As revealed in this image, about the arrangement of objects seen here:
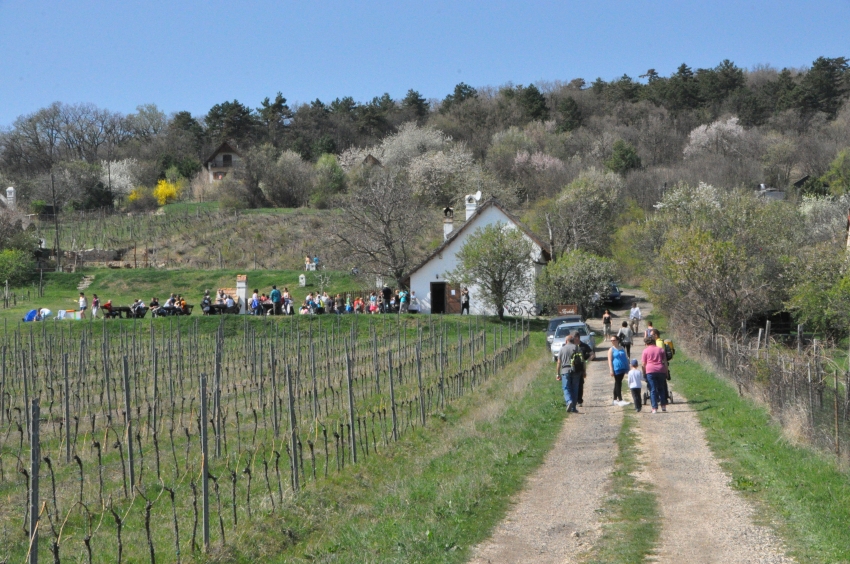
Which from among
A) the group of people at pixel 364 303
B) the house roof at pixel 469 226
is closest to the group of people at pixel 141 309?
the group of people at pixel 364 303

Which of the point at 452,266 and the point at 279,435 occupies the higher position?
the point at 452,266

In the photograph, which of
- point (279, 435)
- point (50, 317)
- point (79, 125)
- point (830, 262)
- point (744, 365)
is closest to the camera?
point (279, 435)

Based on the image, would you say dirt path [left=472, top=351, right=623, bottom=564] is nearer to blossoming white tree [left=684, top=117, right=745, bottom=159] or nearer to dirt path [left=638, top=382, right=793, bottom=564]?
dirt path [left=638, top=382, right=793, bottom=564]

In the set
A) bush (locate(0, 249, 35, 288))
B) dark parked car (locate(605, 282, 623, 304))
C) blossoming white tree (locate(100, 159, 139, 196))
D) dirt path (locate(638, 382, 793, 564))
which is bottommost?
dirt path (locate(638, 382, 793, 564))

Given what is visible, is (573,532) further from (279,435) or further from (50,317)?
(50,317)

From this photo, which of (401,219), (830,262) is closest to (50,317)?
(401,219)

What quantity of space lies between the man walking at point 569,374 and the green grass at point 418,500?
2.43 feet

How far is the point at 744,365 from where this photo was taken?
17.3 metres

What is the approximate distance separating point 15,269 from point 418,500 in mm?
44355

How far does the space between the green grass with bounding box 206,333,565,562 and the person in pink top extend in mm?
1748

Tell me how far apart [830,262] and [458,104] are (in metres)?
81.1

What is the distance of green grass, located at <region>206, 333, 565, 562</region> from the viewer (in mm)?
8586

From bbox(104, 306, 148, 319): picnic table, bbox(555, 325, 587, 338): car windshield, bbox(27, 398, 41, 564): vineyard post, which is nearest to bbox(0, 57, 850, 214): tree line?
bbox(104, 306, 148, 319): picnic table

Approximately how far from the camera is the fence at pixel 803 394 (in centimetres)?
1134
